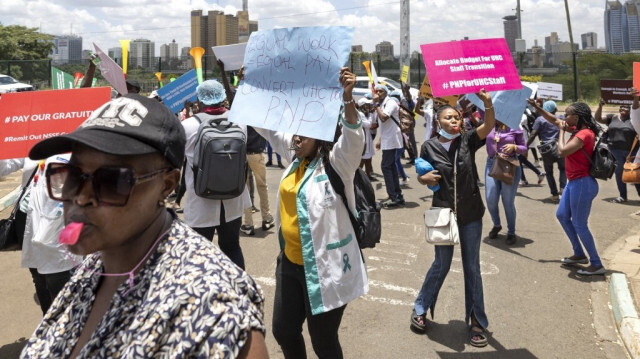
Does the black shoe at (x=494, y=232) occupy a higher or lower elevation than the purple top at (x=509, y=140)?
lower

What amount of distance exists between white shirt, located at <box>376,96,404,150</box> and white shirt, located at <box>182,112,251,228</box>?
4926 mm

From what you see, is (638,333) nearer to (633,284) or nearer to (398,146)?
(633,284)

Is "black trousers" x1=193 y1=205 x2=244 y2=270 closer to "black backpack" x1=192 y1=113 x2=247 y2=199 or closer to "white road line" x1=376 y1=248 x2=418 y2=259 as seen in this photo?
"black backpack" x1=192 y1=113 x2=247 y2=199

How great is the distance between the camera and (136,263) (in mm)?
1568

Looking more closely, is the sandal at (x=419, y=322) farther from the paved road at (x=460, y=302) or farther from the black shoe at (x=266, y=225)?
the black shoe at (x=266, y=225)

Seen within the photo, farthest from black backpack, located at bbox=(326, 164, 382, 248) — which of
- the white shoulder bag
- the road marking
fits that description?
the road marking

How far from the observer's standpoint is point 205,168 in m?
4.61

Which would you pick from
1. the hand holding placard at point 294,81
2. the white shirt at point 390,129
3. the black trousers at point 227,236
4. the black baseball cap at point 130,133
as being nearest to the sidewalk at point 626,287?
the hand holding placard at point 294,81

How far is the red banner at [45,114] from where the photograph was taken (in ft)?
12.5

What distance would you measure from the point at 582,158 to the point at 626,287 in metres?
1.37

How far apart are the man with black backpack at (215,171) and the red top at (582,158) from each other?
3527mm

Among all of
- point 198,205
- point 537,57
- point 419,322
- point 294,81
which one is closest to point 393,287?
point 419,322

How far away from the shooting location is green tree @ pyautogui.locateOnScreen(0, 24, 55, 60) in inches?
1442

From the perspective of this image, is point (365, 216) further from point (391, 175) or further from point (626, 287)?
point (391, 175)
